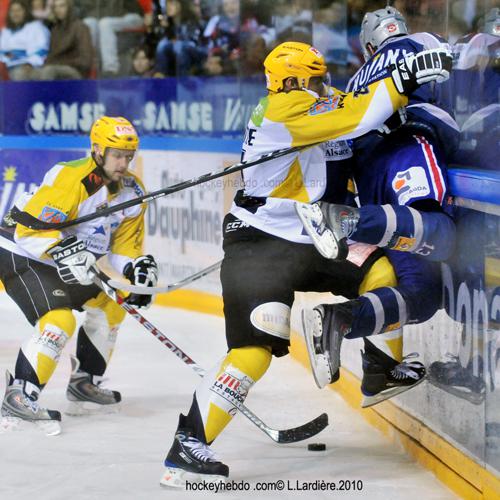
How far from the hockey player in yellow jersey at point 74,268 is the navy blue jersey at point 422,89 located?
43.1 inches

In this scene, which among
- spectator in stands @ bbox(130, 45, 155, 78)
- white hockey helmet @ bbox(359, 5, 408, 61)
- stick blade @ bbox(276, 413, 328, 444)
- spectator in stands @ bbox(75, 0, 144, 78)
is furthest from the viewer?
spectator in stands @ bbox(75, 0, 144, 78)

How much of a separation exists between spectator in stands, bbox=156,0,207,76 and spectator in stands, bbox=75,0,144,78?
268 mm

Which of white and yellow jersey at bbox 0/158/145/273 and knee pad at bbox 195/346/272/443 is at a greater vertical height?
white and yellow jersey at bbox 0/158/145/273

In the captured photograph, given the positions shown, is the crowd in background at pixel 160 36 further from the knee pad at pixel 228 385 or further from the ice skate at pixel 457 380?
the knee pad at pixel 228 385

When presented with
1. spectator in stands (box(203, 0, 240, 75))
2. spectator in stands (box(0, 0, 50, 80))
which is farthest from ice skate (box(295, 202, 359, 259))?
spectator in stands (box(0, 0, 50, 80))

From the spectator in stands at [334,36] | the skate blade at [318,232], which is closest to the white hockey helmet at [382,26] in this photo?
the skate blade at [318,232]

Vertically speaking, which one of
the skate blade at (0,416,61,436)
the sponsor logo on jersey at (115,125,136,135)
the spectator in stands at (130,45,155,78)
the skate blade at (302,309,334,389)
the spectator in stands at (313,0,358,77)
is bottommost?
the skate blade at (0,416,61,436)

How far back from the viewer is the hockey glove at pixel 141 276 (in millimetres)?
4480

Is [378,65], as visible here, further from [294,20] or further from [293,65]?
[294,20]

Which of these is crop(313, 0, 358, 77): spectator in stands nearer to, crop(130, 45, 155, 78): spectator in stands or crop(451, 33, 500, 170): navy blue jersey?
crop(130, 45, 155, 78): spectator in stands

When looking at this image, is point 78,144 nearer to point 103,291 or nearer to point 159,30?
point 159,30

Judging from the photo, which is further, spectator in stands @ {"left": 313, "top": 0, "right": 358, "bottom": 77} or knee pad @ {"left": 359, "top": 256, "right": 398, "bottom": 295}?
spectator in stands @ {"left": 313, "top": 0, "right": 358, "bottom": 77}

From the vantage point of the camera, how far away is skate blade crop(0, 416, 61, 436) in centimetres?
426

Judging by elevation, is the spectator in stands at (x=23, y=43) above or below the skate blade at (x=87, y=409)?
above
